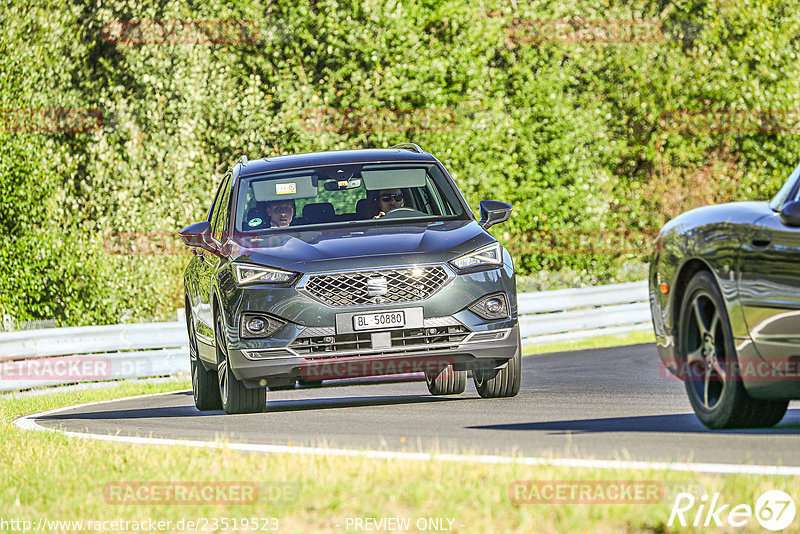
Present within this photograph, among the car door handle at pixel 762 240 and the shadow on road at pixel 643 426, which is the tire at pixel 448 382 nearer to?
the shadow on road at pixel 643 426

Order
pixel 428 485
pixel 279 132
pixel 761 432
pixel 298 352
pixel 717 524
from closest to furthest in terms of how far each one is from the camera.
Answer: pixel 717 524 → pixel 428 485 → pixel 761 432 → pixel 298 352 → pixel 279 132

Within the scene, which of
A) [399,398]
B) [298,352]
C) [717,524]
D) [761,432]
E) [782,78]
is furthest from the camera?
[782,78]

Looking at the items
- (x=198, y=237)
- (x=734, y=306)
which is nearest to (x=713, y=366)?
(x=734, y=306)

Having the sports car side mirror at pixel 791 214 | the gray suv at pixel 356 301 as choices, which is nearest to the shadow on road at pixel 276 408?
the gray suv at pixel 356 301

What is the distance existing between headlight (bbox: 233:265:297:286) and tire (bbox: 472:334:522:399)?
71.4 inches

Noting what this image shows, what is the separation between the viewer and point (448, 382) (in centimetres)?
1223

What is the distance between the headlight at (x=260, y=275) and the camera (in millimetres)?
10359

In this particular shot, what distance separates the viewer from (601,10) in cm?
4262

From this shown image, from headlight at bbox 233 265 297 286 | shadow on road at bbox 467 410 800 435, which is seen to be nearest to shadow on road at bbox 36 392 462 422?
→ headlight at bbox 233 265 297 286

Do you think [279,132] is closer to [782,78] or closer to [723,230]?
[782,78]

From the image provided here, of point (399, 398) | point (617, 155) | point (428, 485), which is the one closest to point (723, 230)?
point (428, 485)

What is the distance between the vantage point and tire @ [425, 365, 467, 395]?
1213 centimetres

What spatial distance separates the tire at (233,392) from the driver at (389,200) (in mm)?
1559

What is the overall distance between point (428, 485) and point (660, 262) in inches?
115
